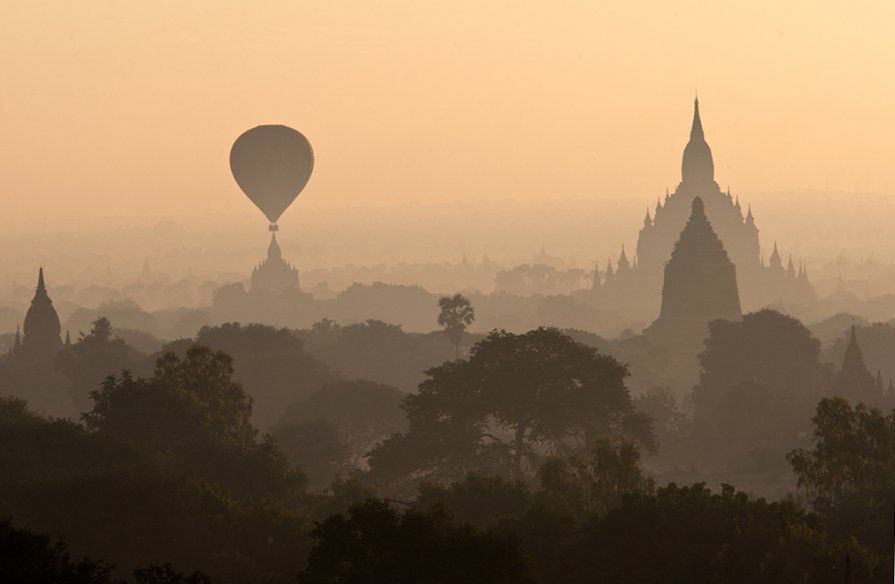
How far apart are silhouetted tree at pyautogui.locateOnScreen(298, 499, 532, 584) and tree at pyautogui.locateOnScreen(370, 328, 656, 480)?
33850 millimetres

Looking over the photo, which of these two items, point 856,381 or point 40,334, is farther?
point 40,334

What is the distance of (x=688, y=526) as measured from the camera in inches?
2018

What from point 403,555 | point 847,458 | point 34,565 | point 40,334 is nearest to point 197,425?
point 847,458

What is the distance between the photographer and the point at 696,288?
17788 centimetres

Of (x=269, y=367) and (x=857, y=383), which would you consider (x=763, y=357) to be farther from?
(x=269, y=367)

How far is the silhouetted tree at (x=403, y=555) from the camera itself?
43688 mm

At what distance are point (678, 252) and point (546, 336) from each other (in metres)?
97.8

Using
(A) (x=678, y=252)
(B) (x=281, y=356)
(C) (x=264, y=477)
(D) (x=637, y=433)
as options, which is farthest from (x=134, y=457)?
(A) (x=678, y=252)

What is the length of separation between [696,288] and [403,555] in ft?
446

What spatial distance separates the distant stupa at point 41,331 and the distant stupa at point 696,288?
166ft

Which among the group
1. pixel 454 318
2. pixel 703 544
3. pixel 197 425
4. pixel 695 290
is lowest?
pixel 703 544

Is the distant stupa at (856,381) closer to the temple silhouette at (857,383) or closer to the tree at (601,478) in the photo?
the temple silhouette at (857,383)

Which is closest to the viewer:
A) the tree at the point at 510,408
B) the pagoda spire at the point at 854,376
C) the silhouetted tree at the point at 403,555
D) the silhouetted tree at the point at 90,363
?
the silhouetted tree at the point at 403,555

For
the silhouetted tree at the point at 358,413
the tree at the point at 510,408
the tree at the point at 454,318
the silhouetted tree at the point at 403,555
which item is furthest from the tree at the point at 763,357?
the silhouetted tree at the point at 403,555
